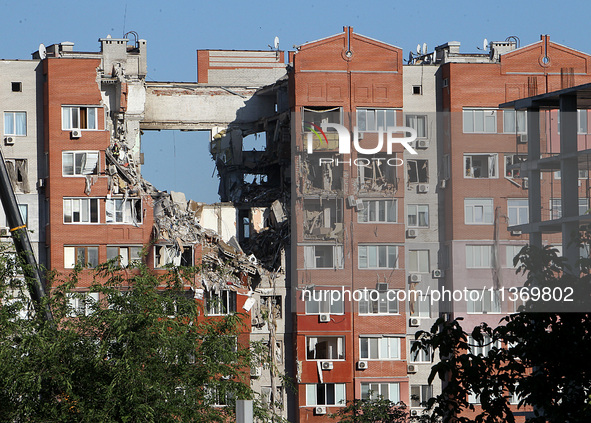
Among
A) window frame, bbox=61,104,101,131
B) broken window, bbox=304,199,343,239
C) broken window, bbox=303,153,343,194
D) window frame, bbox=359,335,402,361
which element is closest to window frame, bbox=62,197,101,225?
window frame, bbox=61,104,101,131

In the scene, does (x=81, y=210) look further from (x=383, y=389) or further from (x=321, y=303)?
(x=383, y=389)

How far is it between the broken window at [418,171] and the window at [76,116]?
12428 mm

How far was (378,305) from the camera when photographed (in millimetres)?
43875

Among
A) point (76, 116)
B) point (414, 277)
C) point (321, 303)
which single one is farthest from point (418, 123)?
point (76, 116)

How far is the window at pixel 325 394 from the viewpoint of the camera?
4250 centimetres

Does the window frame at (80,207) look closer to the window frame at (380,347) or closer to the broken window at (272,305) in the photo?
the broken window at (272,305)

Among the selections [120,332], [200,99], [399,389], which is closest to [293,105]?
[200,99]

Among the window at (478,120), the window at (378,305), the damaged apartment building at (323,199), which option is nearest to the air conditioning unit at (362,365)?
the damaged apartment building at (323,199)

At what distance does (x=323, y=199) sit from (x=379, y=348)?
6.08 meters

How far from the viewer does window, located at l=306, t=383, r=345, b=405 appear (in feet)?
139

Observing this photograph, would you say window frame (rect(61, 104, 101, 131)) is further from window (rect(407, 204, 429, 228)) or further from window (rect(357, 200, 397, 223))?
window (rect(407, 204, 429, 228))

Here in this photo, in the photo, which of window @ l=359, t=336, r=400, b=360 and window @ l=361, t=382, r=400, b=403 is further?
window @ l=359, t=336, r=400, b=360

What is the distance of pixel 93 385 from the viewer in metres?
20.7

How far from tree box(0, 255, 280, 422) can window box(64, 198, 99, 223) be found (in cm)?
2023
